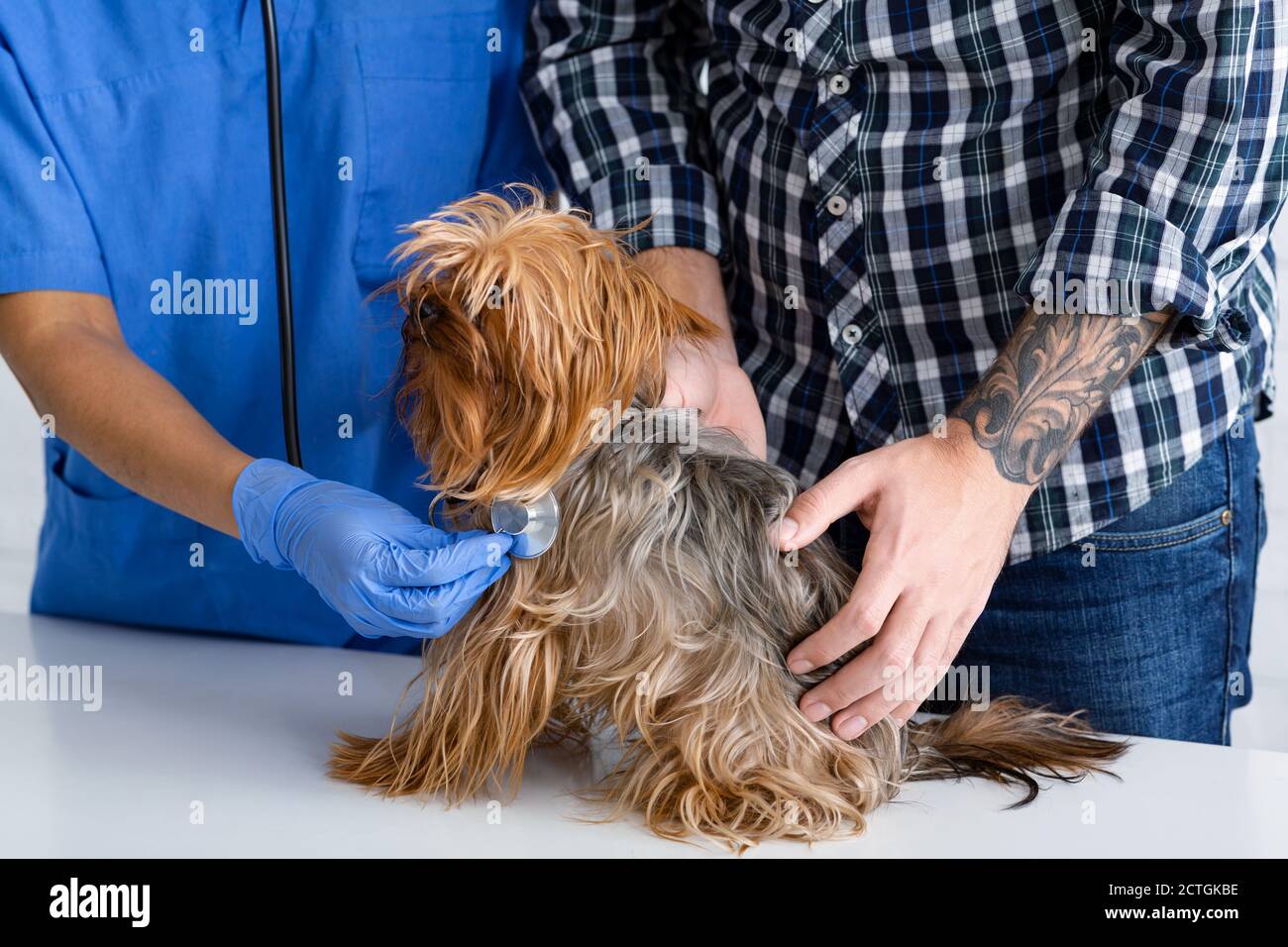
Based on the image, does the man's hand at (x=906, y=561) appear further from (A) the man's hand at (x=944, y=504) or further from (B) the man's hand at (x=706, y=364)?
(B) the man's hand at (x=706, y=364)

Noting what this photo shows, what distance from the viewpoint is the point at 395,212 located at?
63.1 inches

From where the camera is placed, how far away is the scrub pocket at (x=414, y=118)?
5.16 ft

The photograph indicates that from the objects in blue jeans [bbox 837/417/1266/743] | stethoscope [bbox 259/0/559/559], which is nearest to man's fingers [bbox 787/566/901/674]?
blue jeans [bbox 837/417/1266/743]

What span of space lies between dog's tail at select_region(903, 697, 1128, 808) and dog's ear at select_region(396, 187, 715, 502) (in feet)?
1.61

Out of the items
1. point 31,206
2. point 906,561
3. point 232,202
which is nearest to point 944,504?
point 906,561

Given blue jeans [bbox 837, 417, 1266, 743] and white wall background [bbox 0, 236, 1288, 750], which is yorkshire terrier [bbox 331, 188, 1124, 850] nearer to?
blue jeans [bbox 837, 417, 1266, 743]

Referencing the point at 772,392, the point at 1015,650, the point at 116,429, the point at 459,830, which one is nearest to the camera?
the point at 459,830

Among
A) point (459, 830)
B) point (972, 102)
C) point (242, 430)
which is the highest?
point (972, 102)

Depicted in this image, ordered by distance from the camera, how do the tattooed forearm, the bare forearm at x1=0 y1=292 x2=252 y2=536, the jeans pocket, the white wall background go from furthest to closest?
the white wall background → the jeans pocket → the bare forearm at x1=0 y1=292 x2=252 y2=536 → the tattooed forearm

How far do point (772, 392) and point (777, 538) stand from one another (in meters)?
0.45

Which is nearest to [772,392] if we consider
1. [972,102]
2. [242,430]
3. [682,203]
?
[682,203]

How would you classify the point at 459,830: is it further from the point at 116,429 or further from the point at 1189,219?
the point at 1189,219

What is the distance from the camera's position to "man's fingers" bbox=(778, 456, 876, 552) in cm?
115

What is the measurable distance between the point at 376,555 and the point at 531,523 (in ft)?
0.50
